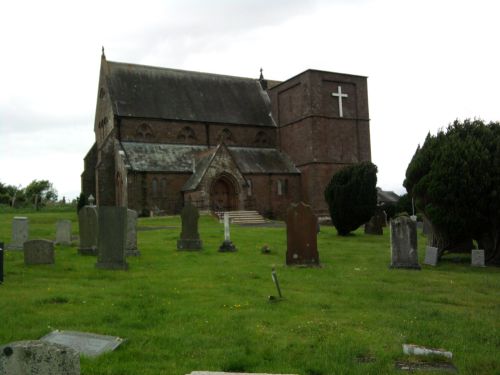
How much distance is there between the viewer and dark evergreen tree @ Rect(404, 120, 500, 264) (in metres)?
14.5

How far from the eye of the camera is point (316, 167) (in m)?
38.3

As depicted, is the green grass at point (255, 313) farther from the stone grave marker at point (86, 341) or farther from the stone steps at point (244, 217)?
the stone steps at point (244, 217)

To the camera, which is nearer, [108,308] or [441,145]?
[108,308]

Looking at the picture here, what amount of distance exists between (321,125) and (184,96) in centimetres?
1098

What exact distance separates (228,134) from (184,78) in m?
6.06

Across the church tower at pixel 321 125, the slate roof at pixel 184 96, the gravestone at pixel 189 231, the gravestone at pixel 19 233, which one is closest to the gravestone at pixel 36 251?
the gravestone at pixel 19 233

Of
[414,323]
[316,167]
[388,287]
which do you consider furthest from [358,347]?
[316,167]

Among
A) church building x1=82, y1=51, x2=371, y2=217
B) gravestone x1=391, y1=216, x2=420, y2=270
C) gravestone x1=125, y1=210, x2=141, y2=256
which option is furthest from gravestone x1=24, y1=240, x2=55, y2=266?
church building x1=82, y1=51, x2=371, y2=217

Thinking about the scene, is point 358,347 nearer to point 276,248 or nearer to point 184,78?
point 276,248

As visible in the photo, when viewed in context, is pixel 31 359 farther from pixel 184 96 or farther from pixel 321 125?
pixel 184 96

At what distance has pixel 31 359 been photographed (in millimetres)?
3189

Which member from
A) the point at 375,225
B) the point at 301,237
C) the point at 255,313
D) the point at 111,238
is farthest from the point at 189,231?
the point at 375,225

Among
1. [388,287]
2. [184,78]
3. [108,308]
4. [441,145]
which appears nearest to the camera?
[108,308]

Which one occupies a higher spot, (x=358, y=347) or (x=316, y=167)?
(x=316, y=167)
